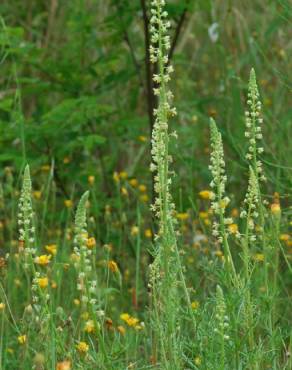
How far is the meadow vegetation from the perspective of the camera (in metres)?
2.35

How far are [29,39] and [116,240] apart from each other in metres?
2.03

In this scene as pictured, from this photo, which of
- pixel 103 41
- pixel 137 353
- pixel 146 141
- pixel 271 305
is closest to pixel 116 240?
pixel 146 141

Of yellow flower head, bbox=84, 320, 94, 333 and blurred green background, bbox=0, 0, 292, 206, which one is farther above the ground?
blurred green background, bbox=0, 0, 292, 206

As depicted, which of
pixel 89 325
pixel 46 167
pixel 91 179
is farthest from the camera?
pixel 46 167

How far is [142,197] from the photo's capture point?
4.56 meters

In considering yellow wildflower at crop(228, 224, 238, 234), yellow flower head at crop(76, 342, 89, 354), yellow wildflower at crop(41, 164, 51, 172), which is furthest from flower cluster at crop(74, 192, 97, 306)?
yellow wildflower at crop(41, 164, 51, 172)

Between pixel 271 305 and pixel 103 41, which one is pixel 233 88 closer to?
pixel 103 41

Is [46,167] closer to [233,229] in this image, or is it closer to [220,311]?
[233,229]

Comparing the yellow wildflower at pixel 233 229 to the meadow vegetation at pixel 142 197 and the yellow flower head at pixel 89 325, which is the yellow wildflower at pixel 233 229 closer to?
the meadow vegetation at pixel 142 197

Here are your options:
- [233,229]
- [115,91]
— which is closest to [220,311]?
[233,229]

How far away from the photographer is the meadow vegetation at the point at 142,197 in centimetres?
235

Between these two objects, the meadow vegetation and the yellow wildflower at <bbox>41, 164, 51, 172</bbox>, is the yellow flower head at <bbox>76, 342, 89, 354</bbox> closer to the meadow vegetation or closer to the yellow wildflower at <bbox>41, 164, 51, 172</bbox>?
the meadow vegetation

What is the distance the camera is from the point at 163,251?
2.32 m

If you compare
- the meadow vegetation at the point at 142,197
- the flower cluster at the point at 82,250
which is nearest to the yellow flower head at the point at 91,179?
the meadow vegetation at the point at 142,197
